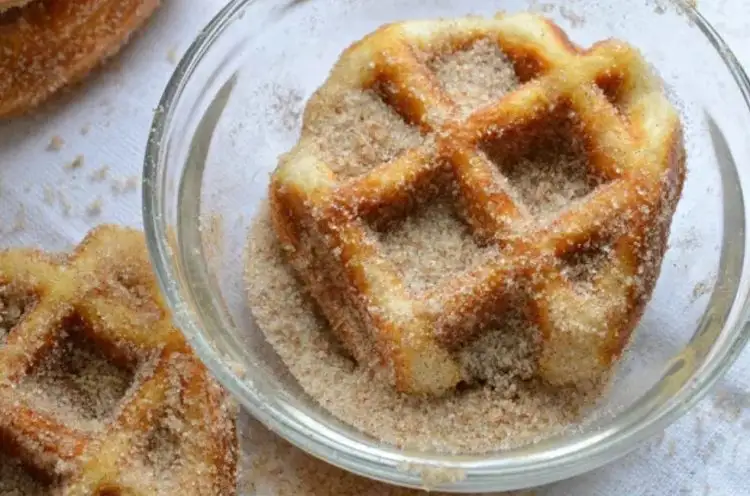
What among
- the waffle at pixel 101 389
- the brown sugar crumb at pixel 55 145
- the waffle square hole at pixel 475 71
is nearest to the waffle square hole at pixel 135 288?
the waffle at pixel 101 389

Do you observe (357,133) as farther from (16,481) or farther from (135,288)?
(16,481)

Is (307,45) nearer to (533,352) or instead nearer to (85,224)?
(85,224)

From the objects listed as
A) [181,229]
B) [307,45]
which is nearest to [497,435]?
[181,229]

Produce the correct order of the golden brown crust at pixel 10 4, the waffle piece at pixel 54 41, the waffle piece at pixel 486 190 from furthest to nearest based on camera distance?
1. the waffle piece at pixel 54 41
2. the golden brown crust at pixel 10 4
3. the waffle piece at pixel 486 190

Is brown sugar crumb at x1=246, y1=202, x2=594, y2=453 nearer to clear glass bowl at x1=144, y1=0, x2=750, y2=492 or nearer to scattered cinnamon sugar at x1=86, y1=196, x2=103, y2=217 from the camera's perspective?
clear glass bowl at x1=144, y1=0, x2=750, y2=492

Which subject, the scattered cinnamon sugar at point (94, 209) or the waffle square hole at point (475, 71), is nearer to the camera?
the waffle square hole at point (475, 71)

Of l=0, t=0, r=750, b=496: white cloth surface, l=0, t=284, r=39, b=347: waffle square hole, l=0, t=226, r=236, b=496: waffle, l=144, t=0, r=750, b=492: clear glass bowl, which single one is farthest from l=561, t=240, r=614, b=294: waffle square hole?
l=0, t=284, r=39, b=347: waffle square hole

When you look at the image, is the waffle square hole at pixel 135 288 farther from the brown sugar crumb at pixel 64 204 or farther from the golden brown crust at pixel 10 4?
the golden brown crust at pixel 10 4
